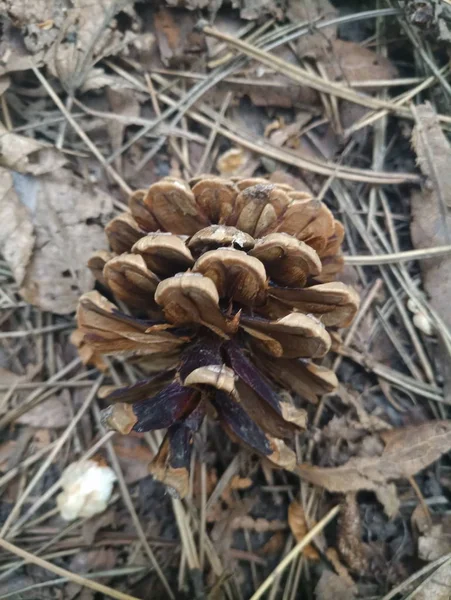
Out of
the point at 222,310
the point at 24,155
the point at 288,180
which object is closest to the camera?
the point at 222,310

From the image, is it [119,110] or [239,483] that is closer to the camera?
[239,483]

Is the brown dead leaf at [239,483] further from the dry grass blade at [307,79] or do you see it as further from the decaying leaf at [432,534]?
the dry grass blade at [307,79]

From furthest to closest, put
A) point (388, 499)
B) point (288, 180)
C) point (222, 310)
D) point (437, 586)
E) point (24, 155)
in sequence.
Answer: point (288, 180) < point (24, 155) < point (388, 499) < point (437, 586) < point (222, 310)

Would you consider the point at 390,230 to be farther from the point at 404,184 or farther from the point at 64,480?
the point at 64,480

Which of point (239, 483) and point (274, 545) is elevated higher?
point (239, 483)

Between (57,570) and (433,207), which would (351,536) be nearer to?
(57,570)

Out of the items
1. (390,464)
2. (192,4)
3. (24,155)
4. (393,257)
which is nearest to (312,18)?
(192,4)

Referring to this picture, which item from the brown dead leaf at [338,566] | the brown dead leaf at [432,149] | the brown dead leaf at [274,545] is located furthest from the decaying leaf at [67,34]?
the brown dead leaf at [338,566]
